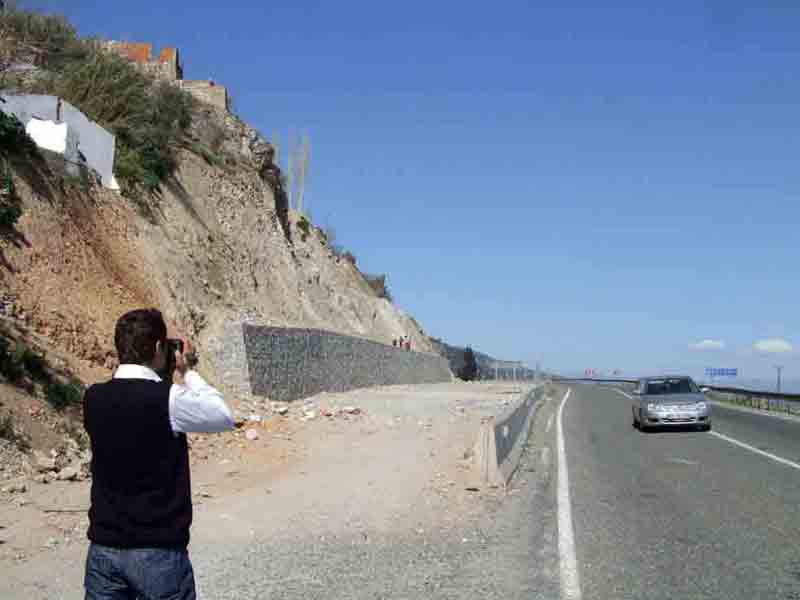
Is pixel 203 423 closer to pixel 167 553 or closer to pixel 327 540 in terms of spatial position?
pixel 167 553

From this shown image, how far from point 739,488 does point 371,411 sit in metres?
12.5

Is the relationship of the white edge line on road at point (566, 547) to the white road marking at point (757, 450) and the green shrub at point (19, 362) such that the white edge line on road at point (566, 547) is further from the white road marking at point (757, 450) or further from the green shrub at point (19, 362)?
the green shrub at point (19, 362)

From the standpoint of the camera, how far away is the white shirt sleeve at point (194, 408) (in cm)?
363

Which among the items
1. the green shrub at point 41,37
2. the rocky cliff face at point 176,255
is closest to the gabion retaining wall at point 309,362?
the rocky cliff face at point 176,255

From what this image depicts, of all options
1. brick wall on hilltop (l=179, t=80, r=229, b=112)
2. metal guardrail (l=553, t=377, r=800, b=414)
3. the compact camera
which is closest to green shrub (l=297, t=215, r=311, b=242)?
brick wall on hilltop (l=179, t=80, r=229, b=112)

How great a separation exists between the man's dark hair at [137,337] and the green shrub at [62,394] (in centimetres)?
1034

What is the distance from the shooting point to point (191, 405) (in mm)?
3627

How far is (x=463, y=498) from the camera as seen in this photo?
37.2ft

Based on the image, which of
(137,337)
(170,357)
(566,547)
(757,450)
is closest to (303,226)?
(757,450)

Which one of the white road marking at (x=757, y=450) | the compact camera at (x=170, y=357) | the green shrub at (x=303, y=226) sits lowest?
the white road marking at (x=757, y=450)

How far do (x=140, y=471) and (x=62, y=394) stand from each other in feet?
35.2

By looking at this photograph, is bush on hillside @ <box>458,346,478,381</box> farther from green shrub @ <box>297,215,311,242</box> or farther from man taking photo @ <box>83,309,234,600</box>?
man taking photo @ <box>83,309,234,600</box>

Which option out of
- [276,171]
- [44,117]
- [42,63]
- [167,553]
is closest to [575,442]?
[44,117]

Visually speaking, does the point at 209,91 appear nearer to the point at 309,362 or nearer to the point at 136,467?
the point at 309,362
